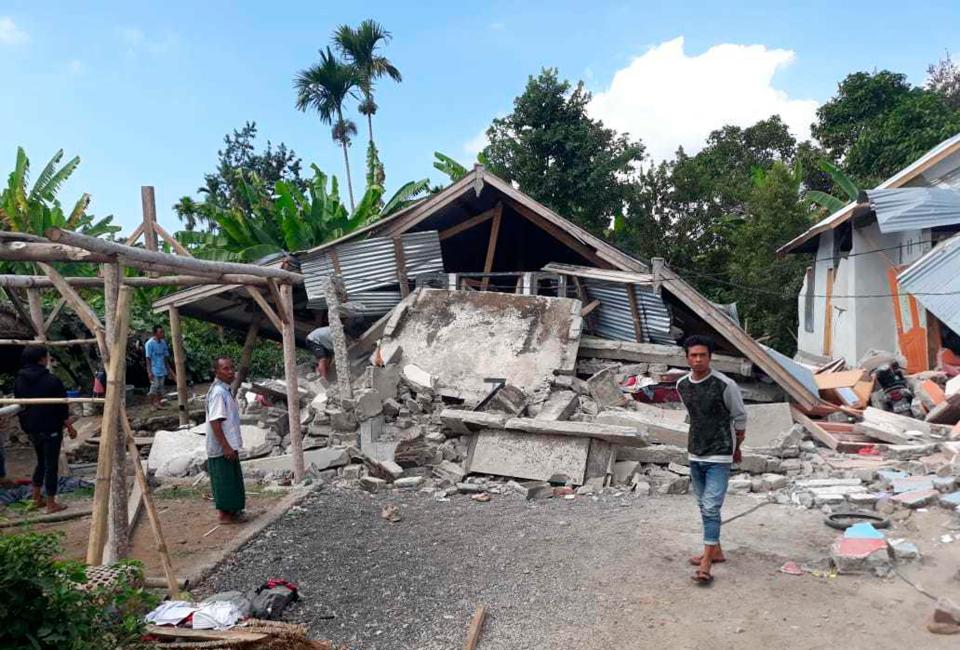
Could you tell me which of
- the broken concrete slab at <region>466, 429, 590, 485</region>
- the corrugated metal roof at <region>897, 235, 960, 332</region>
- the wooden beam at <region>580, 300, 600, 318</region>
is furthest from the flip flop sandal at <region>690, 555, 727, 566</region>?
the corrugated metal roof at <region>897, 235, 960, 332</region>

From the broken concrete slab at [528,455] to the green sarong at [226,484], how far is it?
2739 mm

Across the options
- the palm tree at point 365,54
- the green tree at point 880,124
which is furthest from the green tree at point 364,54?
the green tree at point 880,124

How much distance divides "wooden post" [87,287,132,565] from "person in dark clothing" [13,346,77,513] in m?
3.15

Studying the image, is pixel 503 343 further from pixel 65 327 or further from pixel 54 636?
pixel 65 327

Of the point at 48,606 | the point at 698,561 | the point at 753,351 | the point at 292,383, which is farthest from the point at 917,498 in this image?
the point at 48,606

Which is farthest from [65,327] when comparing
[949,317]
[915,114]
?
[915,114]

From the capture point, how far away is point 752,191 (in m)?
21.8

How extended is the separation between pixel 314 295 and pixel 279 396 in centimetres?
232

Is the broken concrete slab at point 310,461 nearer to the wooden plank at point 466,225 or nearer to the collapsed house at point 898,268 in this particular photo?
the wooden plank at point 466,225

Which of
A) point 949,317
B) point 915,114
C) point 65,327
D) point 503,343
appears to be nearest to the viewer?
point 503,343

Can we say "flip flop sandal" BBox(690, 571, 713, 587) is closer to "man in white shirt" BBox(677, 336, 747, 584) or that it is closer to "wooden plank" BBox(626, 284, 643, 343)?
"man in white shirt" BBox(677, 336, 747, 584)

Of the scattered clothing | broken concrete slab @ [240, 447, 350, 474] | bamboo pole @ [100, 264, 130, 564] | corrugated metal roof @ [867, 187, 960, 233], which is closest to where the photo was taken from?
bamboo pole @ [100, 264, 130, 564]

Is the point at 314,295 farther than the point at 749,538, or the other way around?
the point at 314,295

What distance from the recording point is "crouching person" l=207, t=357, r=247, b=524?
6246 millimetres
